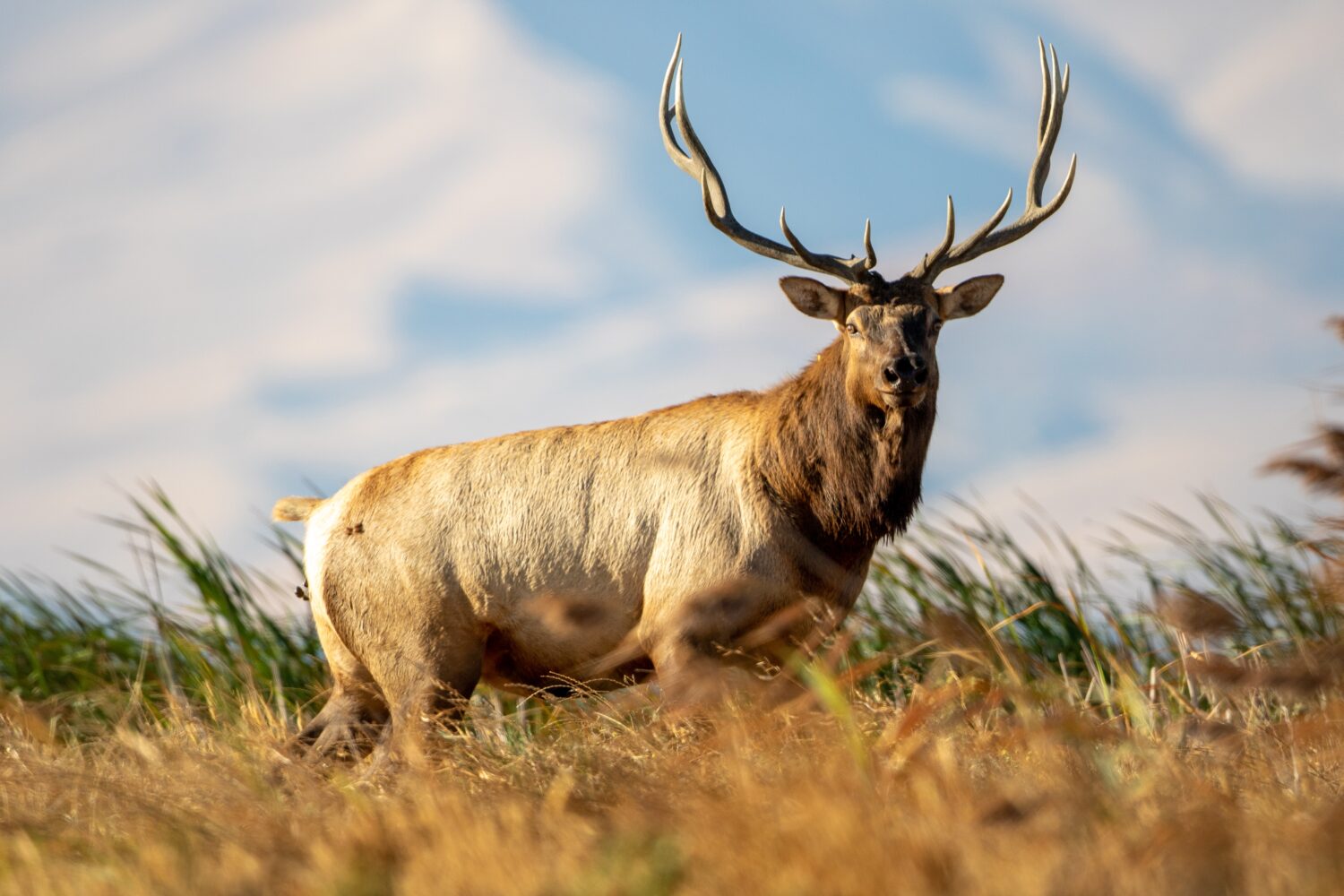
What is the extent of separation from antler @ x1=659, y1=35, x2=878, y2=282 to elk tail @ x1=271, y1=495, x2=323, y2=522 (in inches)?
95.4

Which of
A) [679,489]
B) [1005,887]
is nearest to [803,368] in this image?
[679,489]

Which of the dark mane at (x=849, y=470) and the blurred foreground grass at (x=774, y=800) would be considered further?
the dark mane at (x=849, y=470)

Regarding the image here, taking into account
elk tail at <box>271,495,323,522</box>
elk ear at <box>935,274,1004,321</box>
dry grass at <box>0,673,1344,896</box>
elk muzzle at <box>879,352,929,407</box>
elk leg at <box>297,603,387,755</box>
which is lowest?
elk leg at <box>297,603,387,755</box>

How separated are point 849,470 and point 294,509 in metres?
2.91

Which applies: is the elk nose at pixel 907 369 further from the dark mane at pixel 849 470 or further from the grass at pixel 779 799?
the grass at pixel 779 799

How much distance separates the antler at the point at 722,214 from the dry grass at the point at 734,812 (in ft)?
7.41

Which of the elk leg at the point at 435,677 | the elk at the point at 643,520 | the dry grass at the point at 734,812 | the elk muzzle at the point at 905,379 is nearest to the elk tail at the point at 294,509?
the elk at the point at 643,520

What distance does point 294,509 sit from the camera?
7.09 metres

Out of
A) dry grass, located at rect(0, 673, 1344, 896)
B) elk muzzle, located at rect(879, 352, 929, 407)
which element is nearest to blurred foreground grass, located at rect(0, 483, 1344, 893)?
dry grass, located at rect(0, 673, 1344, 896)

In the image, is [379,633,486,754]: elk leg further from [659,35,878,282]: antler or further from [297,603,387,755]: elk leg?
[659,35,878,282]: antler

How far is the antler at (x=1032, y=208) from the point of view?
6.37 meters

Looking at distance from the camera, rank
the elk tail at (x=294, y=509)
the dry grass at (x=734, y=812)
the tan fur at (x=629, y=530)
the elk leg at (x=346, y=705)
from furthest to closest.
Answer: the elk tail at (x=294, y=509)
the elk leg at (x=346, y=705)
the tan fur at (x=629, y=530)
the dry grass at (x=734, y=812)

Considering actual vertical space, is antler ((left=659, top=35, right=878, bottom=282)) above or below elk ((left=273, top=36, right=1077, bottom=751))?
above

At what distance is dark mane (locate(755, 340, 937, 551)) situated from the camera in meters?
5.87
